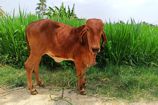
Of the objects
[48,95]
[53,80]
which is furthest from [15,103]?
[53,80]

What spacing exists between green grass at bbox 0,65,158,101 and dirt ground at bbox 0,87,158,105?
166 millimetres

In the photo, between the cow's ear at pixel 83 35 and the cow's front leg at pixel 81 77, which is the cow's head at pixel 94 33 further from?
the cow's front leg at pixel 81 77

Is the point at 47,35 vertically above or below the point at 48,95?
above

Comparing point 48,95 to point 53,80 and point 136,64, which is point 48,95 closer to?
point 53,80

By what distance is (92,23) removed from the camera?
552cm

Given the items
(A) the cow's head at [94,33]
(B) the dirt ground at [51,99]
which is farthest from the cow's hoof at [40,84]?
(A) the cow's head at [94,33]

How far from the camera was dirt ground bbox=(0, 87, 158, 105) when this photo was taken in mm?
5734

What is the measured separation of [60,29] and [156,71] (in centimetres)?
179

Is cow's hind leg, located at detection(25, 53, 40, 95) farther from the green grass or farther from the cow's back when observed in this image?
the green grass

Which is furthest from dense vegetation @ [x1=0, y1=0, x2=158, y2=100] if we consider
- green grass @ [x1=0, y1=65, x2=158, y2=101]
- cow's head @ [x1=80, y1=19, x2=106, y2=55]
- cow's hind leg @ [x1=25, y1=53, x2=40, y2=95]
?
cow's head @ [x1=80, y1=19, x2=106, y2=55]

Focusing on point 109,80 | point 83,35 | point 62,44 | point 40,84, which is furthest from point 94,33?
point 40,84

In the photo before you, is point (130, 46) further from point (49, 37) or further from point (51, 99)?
point (51, 99)

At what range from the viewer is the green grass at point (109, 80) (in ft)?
19.7

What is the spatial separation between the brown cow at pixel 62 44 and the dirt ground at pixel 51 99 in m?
0.12
